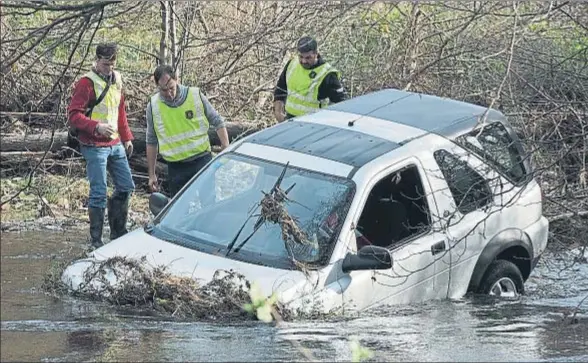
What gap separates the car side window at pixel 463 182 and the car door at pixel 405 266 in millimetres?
271

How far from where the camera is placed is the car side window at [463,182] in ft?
28.2

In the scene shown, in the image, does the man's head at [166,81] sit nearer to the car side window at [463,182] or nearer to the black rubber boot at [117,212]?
the black rubber boot at [117,212]

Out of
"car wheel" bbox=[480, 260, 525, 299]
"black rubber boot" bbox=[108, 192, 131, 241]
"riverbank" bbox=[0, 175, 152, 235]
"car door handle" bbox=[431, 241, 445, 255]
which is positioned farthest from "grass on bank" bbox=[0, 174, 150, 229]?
"car door handle" bbox=[431, 241, 445, 255]

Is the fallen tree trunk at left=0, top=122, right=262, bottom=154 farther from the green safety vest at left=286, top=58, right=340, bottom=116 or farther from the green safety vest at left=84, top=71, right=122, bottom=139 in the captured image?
the green safety vest at left=286, top=58, right=340, bottom=116

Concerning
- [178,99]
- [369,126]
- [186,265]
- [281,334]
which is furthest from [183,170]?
[281,334]

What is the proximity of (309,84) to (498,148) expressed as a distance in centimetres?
238

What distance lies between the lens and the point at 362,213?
25.9 feet

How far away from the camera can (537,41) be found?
13039mm

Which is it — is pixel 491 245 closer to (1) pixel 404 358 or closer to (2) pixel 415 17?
(1) pixel 404 358

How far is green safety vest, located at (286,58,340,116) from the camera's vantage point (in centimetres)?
1089

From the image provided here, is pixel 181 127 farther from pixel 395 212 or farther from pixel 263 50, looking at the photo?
pixel 263 50

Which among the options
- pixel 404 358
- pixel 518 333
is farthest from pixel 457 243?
pixel 404 358

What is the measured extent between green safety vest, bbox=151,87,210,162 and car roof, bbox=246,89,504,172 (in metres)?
1.53

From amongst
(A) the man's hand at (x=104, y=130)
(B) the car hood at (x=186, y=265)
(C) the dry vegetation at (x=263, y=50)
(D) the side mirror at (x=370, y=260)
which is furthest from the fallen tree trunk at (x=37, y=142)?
(D) the side mirror at (x=370, y=260)
